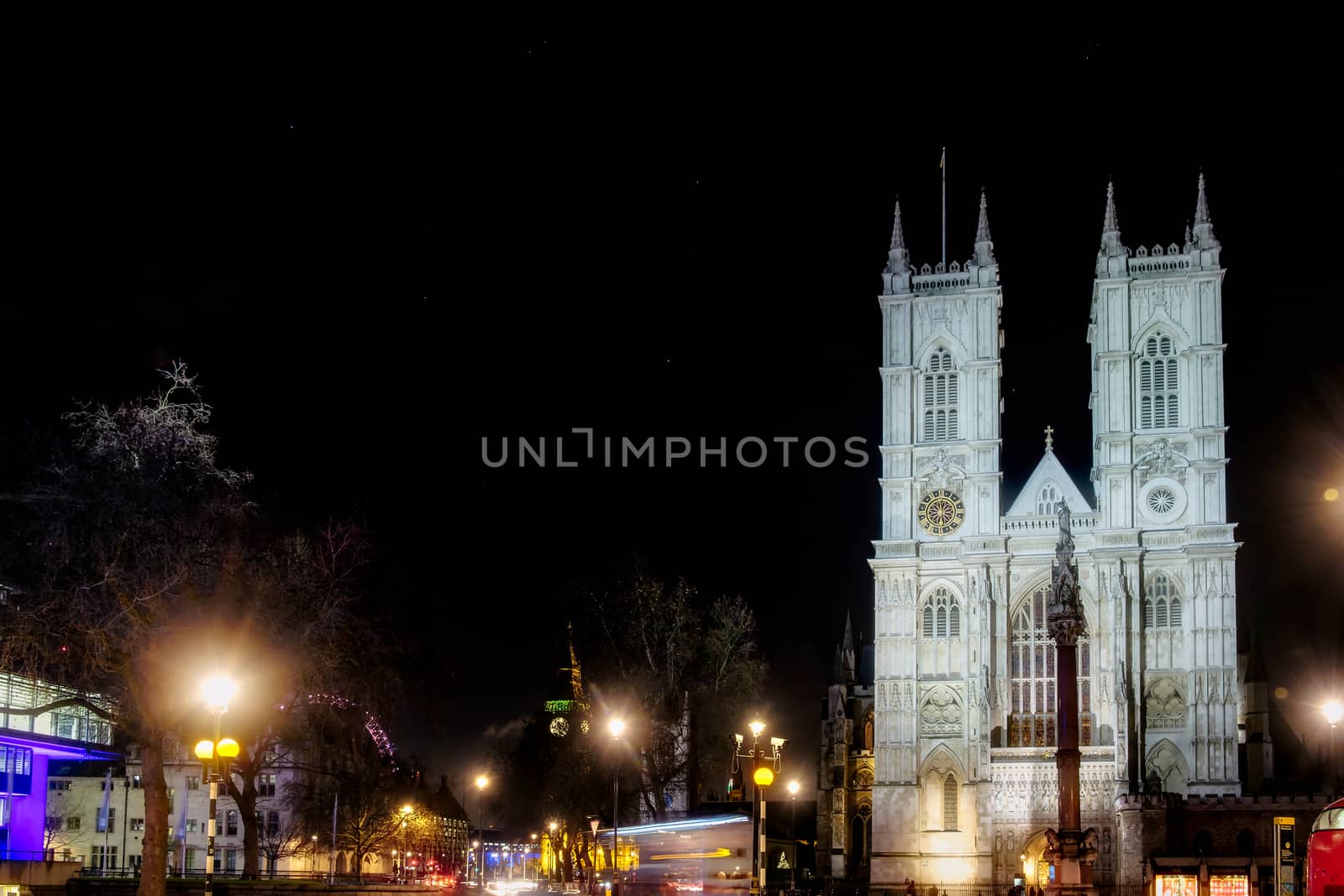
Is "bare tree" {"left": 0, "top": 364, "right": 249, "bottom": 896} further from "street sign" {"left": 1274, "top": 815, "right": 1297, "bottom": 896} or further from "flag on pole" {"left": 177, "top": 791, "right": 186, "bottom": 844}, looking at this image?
"flag on pole" {"left": 177, "top": 791, "right": 186, "bottom": 844}

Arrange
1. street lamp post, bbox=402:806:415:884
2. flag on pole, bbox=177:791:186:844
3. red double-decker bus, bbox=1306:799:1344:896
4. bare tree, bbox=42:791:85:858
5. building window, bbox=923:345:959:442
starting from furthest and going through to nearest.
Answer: building window, bbox=923:345:959:442 < flag on pole, bbox=177:791:186:844 < street lamp post, bbox=402:806:415:884 < bare tree, bbox=42:791:85:858 < red double-decker bus, bbox=1306:799:1344:896

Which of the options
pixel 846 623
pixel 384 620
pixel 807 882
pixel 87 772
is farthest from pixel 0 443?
pixel 846 623

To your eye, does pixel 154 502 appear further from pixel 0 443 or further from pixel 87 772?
pixel 87 772

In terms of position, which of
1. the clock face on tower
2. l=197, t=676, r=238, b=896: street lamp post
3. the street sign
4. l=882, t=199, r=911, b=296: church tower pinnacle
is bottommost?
the street sign

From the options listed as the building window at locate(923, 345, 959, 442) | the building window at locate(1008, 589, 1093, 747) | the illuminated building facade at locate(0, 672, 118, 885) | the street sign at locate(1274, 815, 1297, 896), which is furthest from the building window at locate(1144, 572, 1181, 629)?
the illuminated building facade at locate(0, 672, 118, 885)

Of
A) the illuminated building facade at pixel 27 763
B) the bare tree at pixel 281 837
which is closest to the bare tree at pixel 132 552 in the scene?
the illuminated building facade at pixel 27 763

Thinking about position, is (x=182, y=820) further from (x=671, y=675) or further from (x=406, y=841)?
(x=671, y=675)

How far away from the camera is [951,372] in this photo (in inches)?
2901

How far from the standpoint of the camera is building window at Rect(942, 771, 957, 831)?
228 feet

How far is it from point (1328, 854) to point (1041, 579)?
4415 cm

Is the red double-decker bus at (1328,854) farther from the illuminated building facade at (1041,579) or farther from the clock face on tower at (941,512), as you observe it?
the clock face on tower at (941,512)

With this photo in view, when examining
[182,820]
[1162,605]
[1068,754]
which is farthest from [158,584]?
[1162,605]

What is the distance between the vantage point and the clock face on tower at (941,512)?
71938 mm

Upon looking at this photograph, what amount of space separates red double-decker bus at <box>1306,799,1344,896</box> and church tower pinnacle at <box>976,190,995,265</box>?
50028mm
